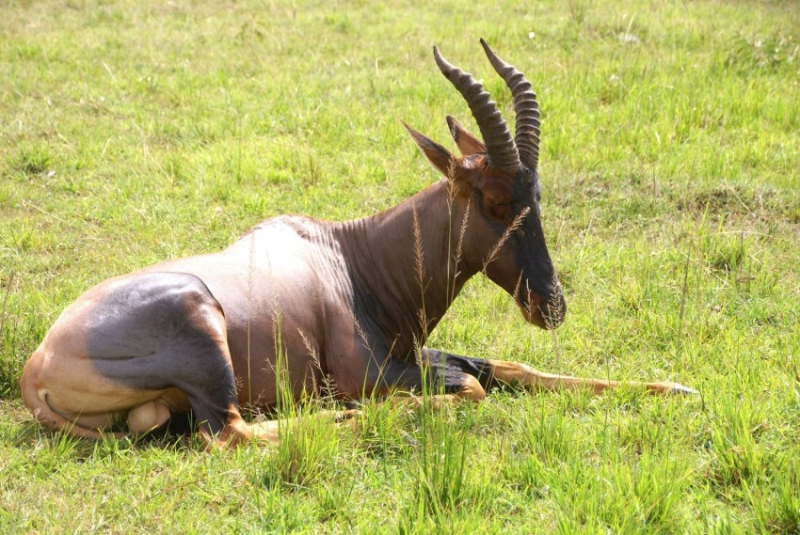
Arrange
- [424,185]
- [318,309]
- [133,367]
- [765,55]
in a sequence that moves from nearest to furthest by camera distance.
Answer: [133,367] → [318,309] → [424,185] → [765,55]

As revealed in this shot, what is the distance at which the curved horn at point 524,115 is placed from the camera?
6.50 metres

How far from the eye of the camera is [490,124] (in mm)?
6152

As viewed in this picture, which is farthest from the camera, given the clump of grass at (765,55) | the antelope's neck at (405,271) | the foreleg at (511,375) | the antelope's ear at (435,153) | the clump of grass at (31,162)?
the clump of grass at (765,55)

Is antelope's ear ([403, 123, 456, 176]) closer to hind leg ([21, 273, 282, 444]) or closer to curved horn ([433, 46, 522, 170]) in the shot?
curved horn ([433, 46, 522, 170])

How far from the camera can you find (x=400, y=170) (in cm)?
979

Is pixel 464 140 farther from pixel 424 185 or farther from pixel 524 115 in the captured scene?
pixel 424 185

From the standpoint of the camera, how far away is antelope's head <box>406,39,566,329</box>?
6184 millimetres

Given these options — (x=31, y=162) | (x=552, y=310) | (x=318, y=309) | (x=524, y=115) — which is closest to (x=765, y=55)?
(x=524, y=115)

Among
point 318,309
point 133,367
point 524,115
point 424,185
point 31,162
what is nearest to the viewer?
point 133,367

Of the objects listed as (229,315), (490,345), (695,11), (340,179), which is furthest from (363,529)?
(695,11)

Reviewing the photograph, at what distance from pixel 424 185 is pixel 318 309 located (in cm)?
333

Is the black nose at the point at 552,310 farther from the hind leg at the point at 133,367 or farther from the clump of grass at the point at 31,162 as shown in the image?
the clump of grass at the point at 31,162

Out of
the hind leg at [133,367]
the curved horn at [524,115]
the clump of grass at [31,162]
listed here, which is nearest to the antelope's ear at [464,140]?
the curved horn at [524,115]

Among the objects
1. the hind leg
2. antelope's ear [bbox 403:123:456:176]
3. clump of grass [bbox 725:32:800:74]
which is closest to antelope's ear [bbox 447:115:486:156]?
antelope's ear [bbox 403:123:456:176]
